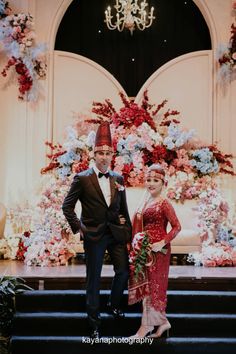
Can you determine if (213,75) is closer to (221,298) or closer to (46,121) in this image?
(46,121)

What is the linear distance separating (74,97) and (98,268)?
14.9 ft

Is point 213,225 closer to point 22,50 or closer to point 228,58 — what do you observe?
point 228,58

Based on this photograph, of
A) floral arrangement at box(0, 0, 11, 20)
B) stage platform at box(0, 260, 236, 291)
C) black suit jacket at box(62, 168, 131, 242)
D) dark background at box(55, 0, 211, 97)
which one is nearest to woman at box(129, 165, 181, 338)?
black suit jacket at box(62, 168, 131, 242)

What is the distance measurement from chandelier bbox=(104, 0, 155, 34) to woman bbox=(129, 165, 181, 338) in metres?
4.26

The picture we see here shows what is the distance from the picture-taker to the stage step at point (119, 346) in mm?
4605

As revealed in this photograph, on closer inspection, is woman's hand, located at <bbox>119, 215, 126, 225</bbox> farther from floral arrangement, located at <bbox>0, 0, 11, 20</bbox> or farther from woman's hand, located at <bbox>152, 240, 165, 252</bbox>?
floral arrangement, located at <bbox>0, 0, 11, 20</bbox>

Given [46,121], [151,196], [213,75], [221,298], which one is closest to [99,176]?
[151,196]

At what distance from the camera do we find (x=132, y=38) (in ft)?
29.0

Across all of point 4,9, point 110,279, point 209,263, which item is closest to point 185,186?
point 209,263

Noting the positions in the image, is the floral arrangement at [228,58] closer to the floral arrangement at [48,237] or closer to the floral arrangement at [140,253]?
the floral arrangement at [48,237]

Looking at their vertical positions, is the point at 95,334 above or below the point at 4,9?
below

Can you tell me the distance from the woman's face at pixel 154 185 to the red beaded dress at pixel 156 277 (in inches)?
3.9

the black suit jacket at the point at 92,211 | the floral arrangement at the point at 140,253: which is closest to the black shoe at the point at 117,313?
the floral arrangement at the point at 140,253

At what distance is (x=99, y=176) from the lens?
15.4 ft
